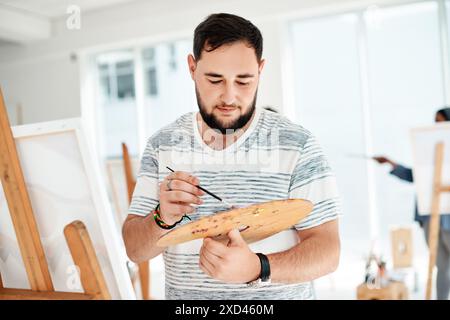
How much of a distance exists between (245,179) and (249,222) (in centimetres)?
9

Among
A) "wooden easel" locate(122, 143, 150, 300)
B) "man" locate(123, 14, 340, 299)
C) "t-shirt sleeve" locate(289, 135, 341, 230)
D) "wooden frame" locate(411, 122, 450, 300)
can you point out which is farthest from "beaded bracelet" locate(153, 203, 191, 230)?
"wooden frame" locate(411, 122, 450, 300)

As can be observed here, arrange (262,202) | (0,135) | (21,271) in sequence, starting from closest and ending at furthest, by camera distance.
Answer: (262,202) < (0,135) < (21,271)

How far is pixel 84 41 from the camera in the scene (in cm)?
98

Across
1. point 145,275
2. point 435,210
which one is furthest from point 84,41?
point 435,210

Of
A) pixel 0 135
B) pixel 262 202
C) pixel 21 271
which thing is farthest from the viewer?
pixel 21 271

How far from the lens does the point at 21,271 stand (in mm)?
1034

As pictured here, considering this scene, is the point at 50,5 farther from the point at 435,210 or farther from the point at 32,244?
the point at 435,210

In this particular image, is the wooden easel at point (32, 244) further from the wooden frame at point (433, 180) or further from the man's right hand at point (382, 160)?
the wooden frame at point (433, 180)

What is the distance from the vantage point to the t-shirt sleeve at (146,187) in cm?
85

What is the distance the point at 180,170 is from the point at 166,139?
66 mm

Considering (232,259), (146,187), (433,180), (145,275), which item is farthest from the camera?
(433,180)

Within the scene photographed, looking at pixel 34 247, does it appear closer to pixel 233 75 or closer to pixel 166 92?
pixel 166 92
